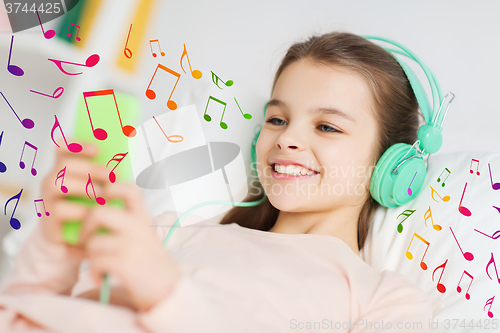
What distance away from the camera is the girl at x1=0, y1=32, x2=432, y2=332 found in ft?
1.68

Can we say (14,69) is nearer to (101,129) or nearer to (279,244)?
(101,129)

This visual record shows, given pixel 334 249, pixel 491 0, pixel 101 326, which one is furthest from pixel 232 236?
pixel 491 0

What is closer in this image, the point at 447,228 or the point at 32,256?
the point at 32,256

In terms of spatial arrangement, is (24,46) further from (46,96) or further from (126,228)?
(126,228)

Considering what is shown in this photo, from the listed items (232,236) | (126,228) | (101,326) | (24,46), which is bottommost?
(232,236)

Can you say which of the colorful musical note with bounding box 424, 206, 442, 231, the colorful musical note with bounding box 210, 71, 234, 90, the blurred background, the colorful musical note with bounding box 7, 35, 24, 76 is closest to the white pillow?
the colorful musical note with bounding box 424, 206, 442, 231

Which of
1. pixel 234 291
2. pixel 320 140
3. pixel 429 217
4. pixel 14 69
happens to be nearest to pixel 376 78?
pixel 320 140

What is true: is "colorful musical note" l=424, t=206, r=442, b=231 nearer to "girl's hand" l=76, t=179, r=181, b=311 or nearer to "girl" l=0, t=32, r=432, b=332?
"girl" l=0, t=32, r=432, b=332

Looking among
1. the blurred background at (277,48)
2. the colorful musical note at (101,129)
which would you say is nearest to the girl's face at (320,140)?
the blurred background at (277,48)

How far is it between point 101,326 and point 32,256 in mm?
162

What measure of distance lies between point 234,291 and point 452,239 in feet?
1.91

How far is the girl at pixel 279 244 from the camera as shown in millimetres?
512

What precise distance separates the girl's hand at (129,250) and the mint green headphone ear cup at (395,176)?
2.20ft

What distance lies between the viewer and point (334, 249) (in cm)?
96
